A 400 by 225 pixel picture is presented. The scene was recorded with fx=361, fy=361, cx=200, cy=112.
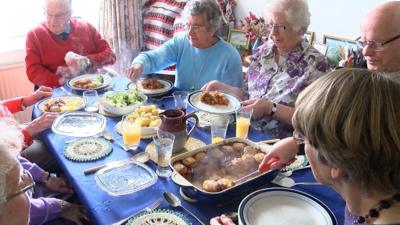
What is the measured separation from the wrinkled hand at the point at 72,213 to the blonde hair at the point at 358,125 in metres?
1.05

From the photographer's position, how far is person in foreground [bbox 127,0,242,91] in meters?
2.17

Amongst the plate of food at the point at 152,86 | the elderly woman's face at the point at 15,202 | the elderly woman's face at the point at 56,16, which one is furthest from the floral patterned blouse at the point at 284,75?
the elderly woman's face at the point at 56,16

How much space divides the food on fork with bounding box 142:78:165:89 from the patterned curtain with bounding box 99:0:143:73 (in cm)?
141

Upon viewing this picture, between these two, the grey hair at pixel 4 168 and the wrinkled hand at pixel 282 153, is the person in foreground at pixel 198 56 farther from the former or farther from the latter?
the grey hair at pixel 4 168

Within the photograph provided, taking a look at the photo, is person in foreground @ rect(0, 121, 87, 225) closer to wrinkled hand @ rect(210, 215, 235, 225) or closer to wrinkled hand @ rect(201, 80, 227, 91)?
wrinkled hand @ rect(210, 215, 235, 225)

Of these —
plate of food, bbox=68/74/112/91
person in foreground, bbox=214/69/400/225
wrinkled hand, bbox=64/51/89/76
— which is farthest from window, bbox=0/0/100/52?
person in foreground, bbox=214/69/400/225

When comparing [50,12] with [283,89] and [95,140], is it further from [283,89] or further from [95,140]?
[283,89]

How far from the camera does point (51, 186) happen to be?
1618 mm

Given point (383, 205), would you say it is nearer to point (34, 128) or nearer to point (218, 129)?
point (218, 129)

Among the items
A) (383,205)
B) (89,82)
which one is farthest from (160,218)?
(89,82)

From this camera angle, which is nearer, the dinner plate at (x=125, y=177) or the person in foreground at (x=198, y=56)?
Result: the dinner plate at (x=125, y=177)

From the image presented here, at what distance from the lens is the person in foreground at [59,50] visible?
246cm

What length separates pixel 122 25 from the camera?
3357 mm

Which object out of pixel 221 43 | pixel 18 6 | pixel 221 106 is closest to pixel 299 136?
pixel 221 106
